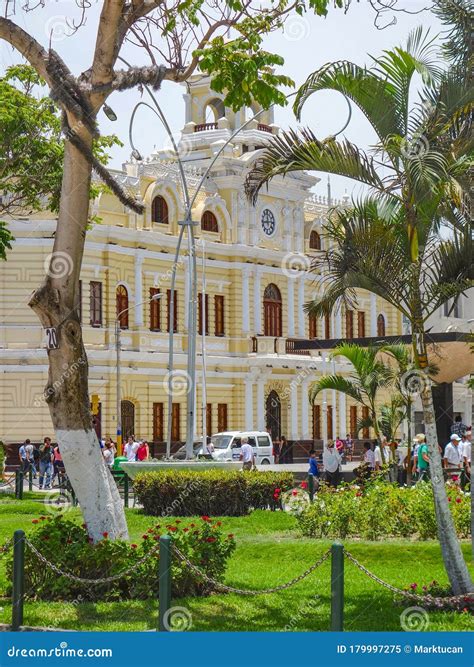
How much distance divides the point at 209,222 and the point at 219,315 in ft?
12.1

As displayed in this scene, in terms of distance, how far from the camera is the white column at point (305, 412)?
165ft

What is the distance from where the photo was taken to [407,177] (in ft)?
38.8

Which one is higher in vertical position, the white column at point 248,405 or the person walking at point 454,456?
the white column at point 248,405

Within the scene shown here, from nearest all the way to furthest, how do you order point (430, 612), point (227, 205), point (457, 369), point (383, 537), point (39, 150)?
point (430, 612), point (383, 537), point (39, 150), point (457, 369), point (227, 205)

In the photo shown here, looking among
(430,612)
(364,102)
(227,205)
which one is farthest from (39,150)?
(227,205)

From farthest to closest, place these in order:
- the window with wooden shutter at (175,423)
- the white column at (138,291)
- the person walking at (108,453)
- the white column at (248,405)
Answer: the white column at (248,405) < the window with wooden shutter at (175,423) < the white column at (138,291) < the person walking at (108,453)

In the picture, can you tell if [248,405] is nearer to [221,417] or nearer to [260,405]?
[260,405]

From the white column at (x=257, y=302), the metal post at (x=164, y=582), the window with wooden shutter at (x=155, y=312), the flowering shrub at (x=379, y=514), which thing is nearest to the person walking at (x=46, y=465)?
the window with wooden shutter at (x=155, y=312)

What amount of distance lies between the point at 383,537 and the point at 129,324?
28743mm

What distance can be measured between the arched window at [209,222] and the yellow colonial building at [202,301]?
0.28 feet

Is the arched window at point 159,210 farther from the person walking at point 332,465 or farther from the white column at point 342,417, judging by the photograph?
the person walking at point 332,465

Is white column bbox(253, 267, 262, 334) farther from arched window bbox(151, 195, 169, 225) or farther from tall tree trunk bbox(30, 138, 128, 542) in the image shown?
tall tree trunk bbox(30, 138, 128, 542)

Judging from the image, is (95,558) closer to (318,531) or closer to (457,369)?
(318,531)

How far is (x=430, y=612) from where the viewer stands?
11.0m
